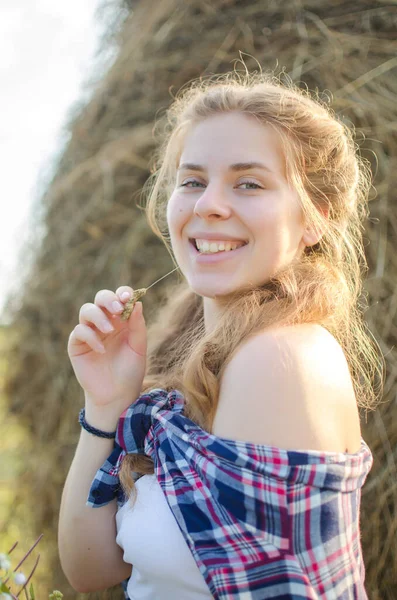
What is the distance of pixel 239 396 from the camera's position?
0.91 metres

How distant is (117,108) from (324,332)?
3.57ft

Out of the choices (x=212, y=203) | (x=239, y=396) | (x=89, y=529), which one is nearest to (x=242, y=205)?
(x=212, y=203)

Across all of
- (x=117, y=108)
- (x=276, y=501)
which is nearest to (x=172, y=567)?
(x=276, y=501)

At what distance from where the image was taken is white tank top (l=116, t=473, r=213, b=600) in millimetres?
919

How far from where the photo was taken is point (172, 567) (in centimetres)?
92

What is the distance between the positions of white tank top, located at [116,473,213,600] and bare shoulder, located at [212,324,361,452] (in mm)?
162

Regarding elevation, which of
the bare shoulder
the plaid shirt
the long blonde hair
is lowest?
the plaid shirt

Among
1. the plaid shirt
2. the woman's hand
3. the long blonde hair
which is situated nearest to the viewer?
the plaid shirt

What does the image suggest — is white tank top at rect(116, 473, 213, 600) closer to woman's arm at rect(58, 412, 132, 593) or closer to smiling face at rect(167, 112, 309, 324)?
woman's arm at rect(58, 412, 132, 593)

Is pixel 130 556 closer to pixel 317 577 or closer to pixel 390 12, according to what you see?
pixel 317 577

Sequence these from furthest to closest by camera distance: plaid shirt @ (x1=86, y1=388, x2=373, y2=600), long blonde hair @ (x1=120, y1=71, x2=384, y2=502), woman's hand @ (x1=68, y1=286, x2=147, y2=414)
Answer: woman's hand @ (x1=68, y1=286, x2=147, y2=414), long blonde hair @ (x1=120, y1=71, x2=384, y2=502), plaid shirt @ (x1=86, y1=388, x2=373, y2=600)

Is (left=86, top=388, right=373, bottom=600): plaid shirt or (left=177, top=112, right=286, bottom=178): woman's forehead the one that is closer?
(left=86, top=388, right=373, bottom=600): plaid shirt

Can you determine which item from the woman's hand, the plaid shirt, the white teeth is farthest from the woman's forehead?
the plaid shirt

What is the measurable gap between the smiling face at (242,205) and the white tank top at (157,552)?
1.20ft
